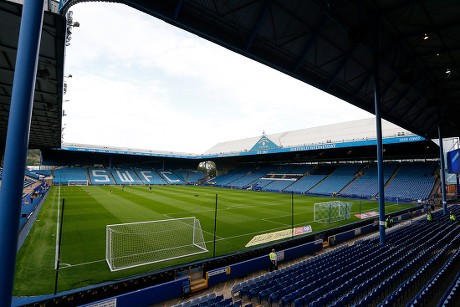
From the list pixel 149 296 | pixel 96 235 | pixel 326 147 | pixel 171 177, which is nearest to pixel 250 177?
pixel 171 177

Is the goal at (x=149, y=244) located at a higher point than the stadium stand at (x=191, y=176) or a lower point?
lower

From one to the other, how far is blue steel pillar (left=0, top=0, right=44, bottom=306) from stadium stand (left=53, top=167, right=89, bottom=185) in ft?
193

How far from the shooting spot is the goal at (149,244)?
12.2 m

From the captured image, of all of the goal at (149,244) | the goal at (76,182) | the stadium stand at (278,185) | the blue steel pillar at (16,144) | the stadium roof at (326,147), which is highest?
the stadium roof at (326,147)

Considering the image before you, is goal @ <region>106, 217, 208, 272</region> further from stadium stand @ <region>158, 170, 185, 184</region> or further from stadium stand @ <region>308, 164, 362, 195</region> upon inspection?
stadium stand @ <region>158, 170, 185, 184</region>

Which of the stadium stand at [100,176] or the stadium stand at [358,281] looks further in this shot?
the stadium stand at [100,176]

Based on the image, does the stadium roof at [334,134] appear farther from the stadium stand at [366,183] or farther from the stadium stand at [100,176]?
the stadium stand at [100,176]

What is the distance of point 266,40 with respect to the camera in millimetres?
9773

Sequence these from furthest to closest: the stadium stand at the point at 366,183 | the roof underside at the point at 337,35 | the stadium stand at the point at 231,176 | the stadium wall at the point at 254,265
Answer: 1. the stadium stand at the point at 231,176
2. the stadium stand at the point at 366,183
3. the stadium wall at the point at 254,265
4. the roof underside at the point at 337,35

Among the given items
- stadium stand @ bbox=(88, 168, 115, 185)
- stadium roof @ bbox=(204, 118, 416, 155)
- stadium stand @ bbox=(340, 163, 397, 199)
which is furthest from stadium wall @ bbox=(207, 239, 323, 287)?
stadium stand @ bbox=(88, 168, 115, 185)

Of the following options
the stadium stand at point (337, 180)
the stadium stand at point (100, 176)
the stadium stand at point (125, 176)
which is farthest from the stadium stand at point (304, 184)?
the stadium stand at point (100, 176)

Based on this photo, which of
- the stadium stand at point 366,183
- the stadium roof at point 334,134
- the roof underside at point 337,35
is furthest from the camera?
the stadium roof at point 334,134

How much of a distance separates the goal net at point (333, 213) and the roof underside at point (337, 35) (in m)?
10.6

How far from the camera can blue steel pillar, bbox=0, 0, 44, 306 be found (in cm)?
333
